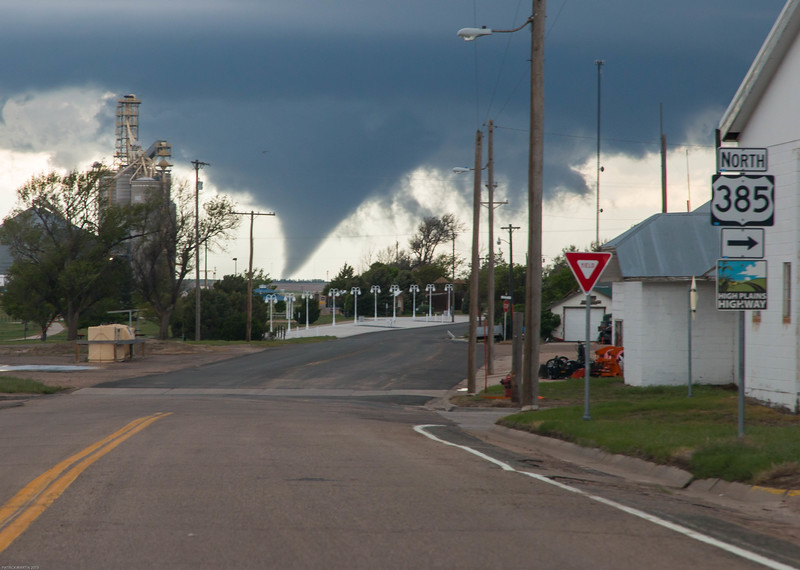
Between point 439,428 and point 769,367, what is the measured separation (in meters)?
6.91

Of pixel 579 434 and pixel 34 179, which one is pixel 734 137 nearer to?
pixel 579 434

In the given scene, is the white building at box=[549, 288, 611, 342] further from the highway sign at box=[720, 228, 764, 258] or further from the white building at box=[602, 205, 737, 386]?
the highway sign at box=[720, 228, 764, 258]

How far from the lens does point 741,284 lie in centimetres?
1056

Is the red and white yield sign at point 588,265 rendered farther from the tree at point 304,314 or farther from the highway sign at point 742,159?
the tree at point 304,314

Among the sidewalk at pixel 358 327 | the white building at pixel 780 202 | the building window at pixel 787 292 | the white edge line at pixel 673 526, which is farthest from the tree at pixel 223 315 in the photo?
the white edge line at pixel 673 526

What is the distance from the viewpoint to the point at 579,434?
1392 cm

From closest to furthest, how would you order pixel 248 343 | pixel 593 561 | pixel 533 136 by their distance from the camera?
pixel 593 561
pixel 533 136
pixel 248 343

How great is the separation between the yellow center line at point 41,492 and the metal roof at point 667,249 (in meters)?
15.6

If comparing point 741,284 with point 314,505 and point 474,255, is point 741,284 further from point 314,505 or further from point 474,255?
point 474,255

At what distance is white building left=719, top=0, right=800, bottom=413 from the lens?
53.6 feet

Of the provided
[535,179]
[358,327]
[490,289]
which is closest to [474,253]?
[490,289]

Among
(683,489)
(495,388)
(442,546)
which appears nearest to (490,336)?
(495,388)

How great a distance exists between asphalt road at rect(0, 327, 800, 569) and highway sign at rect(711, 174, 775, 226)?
3.63 metres

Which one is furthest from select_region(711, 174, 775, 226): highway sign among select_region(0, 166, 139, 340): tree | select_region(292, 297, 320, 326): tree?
select_region(292, 297, 320, 326): tree
